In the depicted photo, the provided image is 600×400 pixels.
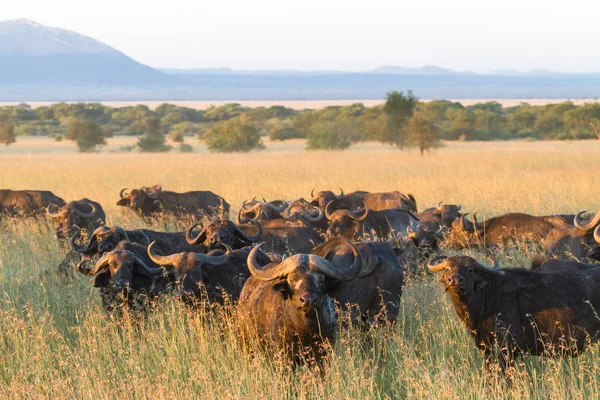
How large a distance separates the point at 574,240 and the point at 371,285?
13.4 ft

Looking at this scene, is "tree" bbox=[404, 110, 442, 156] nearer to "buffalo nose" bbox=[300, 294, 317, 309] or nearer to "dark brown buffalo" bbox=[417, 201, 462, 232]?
"dark brown buffalo" bbox=[417, 201, 462, 232]

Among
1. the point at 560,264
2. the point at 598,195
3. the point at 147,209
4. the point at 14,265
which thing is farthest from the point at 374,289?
the point at 598,195

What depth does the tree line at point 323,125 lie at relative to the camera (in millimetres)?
45125

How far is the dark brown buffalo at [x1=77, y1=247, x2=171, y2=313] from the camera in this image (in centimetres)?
828

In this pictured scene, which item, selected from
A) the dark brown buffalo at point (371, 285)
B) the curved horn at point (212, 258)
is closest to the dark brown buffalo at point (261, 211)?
the curved horn at point (212, 258)

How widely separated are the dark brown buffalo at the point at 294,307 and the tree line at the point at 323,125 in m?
30.6

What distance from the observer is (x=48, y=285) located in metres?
10.4

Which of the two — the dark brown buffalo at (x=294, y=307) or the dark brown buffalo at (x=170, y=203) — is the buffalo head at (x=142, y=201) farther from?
the dark brown buffalo at (x=294, y=307)

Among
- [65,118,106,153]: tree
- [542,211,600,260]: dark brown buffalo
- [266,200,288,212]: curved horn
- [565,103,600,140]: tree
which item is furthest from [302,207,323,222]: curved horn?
[565,103,600,140]: tree

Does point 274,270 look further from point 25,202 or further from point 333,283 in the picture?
point 25,202

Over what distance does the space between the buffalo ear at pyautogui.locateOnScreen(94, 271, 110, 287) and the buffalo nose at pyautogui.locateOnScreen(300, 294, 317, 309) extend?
2951 millimetres

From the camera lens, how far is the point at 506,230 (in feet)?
42.2

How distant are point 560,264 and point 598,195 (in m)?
12.2

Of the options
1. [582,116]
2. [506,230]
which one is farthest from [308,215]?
[582,116]
